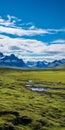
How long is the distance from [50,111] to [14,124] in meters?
24.0

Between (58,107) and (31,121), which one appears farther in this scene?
(58,107)

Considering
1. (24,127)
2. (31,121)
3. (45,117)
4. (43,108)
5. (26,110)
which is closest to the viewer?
(24,127)

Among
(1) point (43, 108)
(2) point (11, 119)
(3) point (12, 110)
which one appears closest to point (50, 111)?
(1) point (43, 108)

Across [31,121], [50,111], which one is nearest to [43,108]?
Answer: [50,111]

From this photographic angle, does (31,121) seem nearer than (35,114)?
Yes

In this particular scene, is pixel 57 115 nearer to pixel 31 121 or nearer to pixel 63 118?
pixel 63 118

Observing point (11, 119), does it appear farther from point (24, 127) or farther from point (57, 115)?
point (57, 115)

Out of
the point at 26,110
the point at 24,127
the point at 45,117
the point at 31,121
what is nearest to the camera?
the point at 24,127

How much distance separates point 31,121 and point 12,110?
38.1 feet

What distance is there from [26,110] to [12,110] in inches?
256

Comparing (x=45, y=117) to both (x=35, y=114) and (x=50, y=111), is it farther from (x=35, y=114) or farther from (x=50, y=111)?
(x=50, y=111)

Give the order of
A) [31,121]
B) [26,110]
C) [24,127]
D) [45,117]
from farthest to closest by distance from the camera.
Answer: [26,110], [45,117], [31,121], [24,127]

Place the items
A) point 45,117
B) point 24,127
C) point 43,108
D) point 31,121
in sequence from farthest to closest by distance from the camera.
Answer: point 43,108 < point 45,117 < point 31,121 < point 24,127

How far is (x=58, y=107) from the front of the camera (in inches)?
4284
